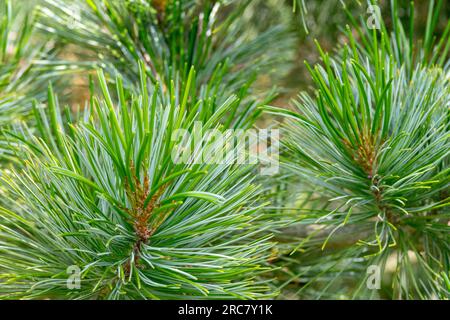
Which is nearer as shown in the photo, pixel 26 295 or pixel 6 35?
pixel 26 295

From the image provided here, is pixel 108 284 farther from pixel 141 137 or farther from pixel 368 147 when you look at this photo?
pixel 368 147

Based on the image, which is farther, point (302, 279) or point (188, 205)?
point (302, 279)

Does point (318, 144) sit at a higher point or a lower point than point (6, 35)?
lower

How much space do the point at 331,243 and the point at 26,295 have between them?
12.5 inches

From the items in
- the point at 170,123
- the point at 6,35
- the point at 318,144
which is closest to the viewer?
the point at 170,123

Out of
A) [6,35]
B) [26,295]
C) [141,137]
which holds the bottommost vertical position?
[26,295]

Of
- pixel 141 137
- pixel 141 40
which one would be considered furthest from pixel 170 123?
pixel 141 40

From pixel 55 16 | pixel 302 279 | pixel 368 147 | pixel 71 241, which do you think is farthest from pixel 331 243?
pixel 55 16

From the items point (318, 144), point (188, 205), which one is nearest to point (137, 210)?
point (188, 205)

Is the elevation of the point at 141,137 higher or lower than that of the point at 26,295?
higher

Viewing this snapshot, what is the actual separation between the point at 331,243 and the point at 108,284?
264 mm

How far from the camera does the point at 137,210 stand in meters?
0.45

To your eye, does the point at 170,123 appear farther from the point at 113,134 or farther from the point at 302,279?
the point at 302,279

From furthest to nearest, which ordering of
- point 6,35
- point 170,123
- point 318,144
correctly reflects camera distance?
point 6,35, point 318,144, point 170,123
